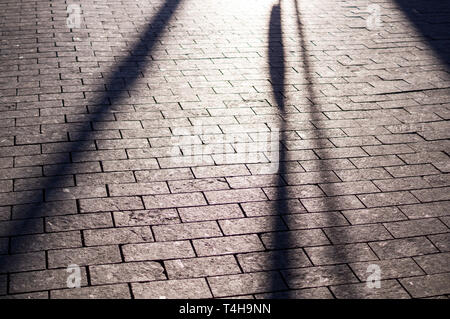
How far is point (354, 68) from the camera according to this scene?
794 centimetres

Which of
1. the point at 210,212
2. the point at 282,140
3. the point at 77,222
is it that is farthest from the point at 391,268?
the point at 77,222

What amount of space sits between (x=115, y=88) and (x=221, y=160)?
6.84ft

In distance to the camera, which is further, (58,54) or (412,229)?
(58,54)

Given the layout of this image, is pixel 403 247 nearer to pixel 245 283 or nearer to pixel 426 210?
pixel 426 210

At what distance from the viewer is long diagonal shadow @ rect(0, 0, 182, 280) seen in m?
4.70

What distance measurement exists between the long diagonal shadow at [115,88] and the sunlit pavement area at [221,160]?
2 cm

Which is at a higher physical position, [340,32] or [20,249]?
[20,249]

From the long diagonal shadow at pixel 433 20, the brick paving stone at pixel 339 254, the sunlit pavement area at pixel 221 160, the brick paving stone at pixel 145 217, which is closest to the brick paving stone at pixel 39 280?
the sunlit pavement area at pixel 221 160

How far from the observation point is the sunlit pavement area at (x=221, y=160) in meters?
4.17

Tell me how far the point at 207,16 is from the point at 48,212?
241 inches

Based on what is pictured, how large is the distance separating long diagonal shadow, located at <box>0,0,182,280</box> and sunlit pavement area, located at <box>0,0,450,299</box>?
0.02 metres

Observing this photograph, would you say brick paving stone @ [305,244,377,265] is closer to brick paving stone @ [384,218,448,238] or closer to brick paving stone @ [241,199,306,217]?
brick paving stone @ [384,218,448,238]

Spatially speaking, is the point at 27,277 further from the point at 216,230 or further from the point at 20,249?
the point at 216,230
